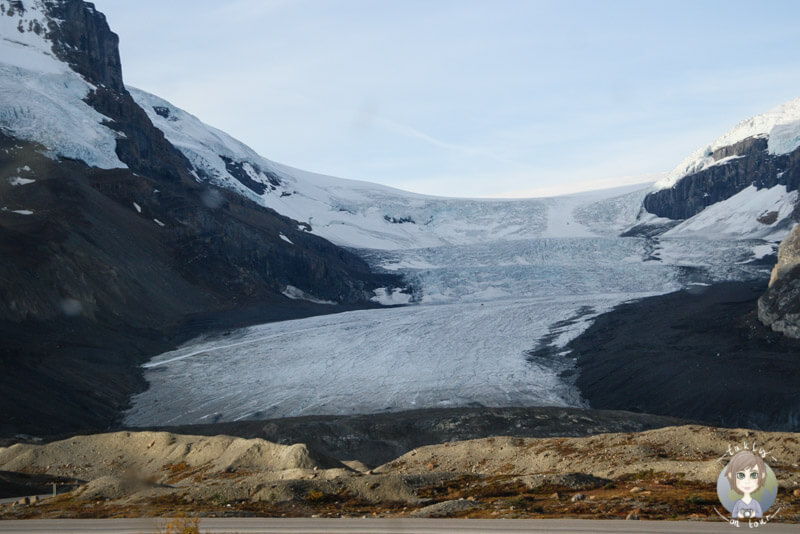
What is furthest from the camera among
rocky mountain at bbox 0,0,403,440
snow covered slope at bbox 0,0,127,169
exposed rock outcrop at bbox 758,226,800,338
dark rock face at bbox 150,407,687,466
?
snow covered slope at bbox 0,0,127,169

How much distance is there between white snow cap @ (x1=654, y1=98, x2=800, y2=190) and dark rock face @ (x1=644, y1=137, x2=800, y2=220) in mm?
1743

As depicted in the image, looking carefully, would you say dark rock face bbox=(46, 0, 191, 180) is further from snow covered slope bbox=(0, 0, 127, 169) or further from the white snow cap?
the white snow cap

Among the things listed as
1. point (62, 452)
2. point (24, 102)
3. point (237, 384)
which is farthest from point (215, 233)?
point (62, 452)

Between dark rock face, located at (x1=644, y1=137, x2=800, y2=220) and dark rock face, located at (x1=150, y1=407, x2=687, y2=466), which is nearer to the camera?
dark rock face, located at (x1=150, y1=407, x2=687, y2=466)

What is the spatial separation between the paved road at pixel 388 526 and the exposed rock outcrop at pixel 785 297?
5834 cm

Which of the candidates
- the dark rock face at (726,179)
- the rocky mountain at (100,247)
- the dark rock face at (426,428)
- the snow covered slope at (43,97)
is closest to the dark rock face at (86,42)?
the rocky mountain at (100,247)

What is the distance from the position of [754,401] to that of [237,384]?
137ft

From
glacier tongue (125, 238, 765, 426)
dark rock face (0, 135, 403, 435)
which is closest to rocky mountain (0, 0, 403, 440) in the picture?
dark rock face (0, 135, 403, 435)

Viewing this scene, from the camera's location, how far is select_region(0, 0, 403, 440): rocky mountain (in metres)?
71.5

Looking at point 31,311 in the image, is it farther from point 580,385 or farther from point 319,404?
point 580,385

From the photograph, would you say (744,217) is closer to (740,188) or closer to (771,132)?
(740,188)

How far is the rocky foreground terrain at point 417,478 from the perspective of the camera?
75.0 feet

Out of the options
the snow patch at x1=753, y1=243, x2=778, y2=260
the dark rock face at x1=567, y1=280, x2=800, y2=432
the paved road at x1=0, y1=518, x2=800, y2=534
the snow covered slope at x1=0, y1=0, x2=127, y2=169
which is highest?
the snow covered slope at x1=0, y1=0, x2=127, y2=169

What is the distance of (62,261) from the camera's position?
88875 mm
